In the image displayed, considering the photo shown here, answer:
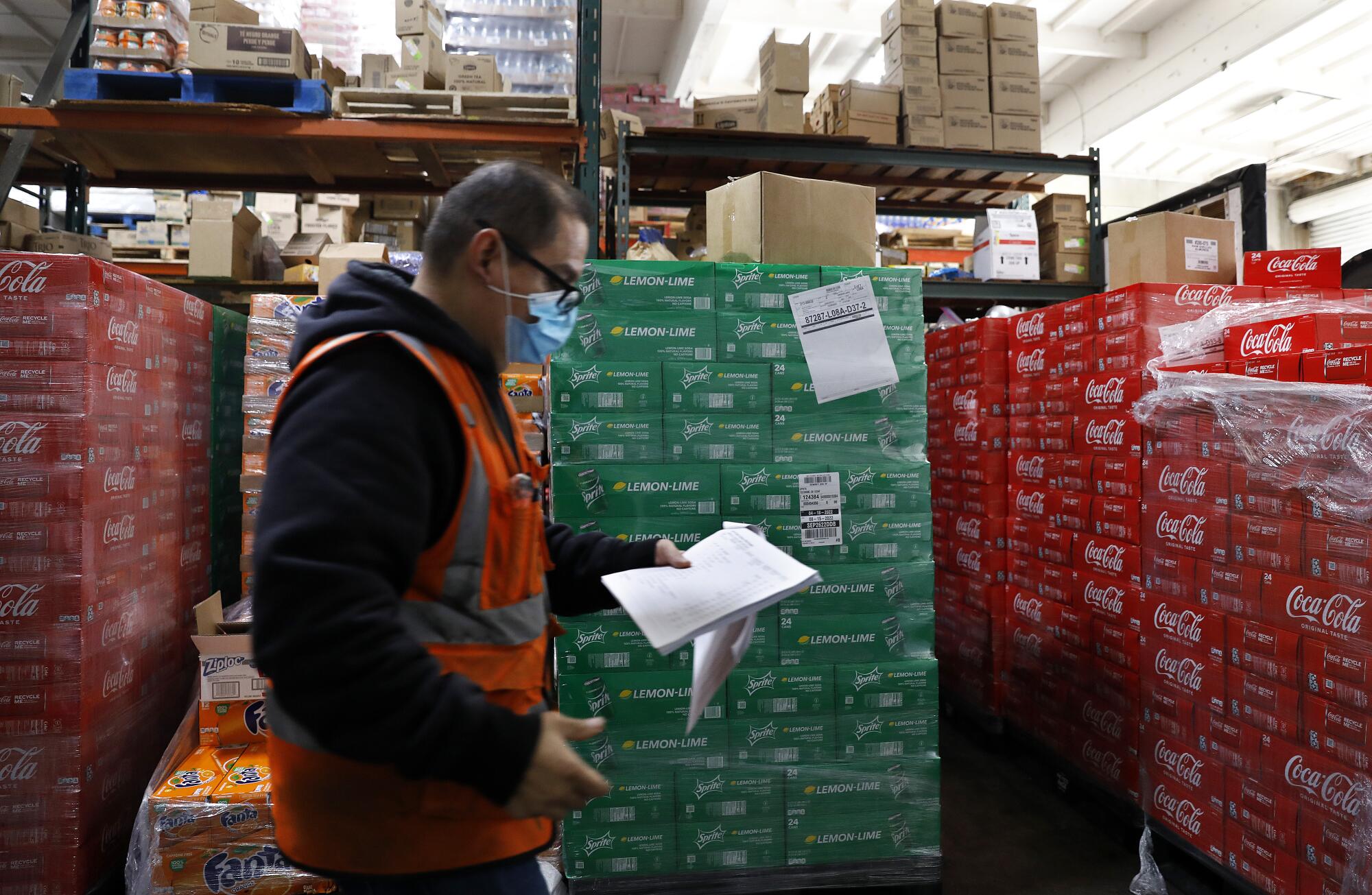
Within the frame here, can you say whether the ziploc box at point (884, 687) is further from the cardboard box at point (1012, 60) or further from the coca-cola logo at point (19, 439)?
the cardboard box at point (1012, 60)

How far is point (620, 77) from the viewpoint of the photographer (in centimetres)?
1145

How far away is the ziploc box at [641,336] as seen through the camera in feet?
9.57

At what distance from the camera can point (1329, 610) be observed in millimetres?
2461

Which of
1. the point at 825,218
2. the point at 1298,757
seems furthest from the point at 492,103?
the point at 1298,757

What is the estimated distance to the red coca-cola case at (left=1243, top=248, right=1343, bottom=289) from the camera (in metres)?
3.52

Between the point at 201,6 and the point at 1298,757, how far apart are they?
554 centimetres

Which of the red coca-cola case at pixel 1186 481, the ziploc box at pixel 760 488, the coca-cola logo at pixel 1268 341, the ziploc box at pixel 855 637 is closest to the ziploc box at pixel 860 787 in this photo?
the ziploc box at pixel 855 637

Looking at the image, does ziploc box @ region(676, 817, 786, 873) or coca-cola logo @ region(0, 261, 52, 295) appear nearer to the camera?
coca-cola logo @ region(0, 261, 52, 295)

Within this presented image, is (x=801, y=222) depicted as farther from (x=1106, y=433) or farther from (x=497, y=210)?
(x=497, y=210)

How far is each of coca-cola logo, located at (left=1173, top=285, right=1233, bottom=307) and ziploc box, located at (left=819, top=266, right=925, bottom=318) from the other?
1.26m

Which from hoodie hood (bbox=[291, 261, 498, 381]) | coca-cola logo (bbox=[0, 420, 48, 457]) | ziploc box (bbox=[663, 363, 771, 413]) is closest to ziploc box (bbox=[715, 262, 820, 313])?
ziploc box (bbox=[663, 363, 771, 413])

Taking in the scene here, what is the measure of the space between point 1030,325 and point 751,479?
2.14 metres

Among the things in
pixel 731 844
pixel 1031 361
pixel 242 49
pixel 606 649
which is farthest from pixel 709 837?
pixel 242 49

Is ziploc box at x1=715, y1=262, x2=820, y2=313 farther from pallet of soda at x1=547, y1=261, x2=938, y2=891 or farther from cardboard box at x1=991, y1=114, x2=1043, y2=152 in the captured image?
cardboard box at x1=991, y1=114, x2=1043, y2=152
